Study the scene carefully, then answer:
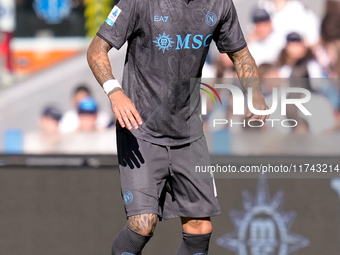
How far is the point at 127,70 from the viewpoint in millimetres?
3932

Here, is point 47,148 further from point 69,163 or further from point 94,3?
point 94,3

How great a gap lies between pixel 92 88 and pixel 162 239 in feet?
11.1

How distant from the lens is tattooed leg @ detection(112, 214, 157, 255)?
379 cm

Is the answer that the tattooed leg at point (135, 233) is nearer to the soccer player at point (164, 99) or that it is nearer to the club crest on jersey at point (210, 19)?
the soccer player at point (164, 99)

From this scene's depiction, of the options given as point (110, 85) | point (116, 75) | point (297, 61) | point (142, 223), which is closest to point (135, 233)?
point (142, 223)

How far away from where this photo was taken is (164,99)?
385 centimetres

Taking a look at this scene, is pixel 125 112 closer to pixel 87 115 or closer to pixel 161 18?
pixel 161 18

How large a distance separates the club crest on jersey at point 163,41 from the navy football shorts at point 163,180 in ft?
2.04

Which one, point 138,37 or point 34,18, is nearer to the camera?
point 138,37

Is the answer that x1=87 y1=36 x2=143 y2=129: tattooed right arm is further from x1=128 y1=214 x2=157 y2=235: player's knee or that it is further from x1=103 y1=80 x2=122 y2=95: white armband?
x1=128 y1=214 x2=157 y2=235: player's knee

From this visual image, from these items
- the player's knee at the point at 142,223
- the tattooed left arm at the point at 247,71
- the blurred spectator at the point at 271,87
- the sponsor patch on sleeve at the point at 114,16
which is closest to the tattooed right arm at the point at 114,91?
the sponsor patch on sleeve at the point at 114,16

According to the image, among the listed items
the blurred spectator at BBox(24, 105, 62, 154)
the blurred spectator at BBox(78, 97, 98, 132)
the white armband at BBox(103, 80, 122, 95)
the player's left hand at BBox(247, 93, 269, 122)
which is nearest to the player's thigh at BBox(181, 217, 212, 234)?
the player's left hand at BBox(247, 93, 269, 122)

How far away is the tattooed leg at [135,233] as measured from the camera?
3.79 m

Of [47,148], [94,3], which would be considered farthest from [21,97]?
[47,148]
